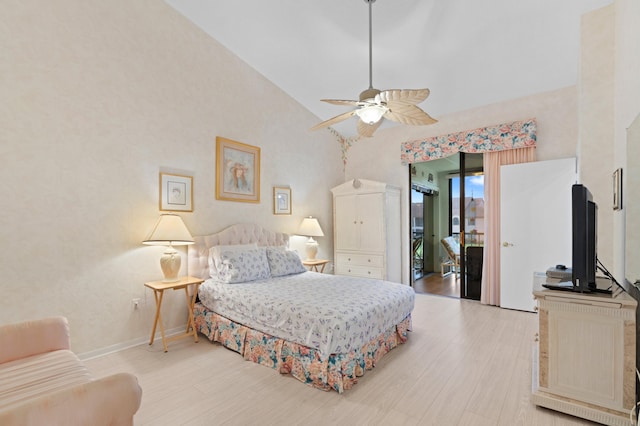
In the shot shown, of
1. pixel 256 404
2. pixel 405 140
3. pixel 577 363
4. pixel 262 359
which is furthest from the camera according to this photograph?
pixel 405 140

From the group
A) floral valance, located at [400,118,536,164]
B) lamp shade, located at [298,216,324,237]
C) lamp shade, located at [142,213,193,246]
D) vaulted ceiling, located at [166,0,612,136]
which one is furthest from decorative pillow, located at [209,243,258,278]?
floral valance, located at [400,118,536,164]

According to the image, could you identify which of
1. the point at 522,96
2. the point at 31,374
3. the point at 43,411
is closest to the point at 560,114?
the point at 522,96

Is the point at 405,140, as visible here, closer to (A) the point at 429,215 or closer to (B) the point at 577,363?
(A) the point at 429,215

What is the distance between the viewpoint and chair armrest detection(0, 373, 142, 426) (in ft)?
3.09

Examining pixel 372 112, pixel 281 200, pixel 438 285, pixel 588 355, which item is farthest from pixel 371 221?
pixel 588 355

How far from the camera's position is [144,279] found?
3.15 m

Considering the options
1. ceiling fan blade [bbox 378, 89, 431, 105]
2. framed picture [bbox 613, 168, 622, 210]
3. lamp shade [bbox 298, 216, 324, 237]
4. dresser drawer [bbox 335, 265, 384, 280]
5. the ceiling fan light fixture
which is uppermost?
ceiling fan blade [bbox 378, 89, 431, 105]

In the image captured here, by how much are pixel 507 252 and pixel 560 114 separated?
1879mm

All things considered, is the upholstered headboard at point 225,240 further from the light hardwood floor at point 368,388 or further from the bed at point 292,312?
the light hardwood floor at point 368,388

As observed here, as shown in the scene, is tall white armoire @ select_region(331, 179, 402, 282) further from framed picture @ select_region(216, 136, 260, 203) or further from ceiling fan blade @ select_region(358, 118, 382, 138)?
ceiling fan blade @ select_region(358, 118, 382, 138)

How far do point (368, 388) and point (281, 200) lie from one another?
297 centimetres

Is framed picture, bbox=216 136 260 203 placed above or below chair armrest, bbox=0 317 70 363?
above

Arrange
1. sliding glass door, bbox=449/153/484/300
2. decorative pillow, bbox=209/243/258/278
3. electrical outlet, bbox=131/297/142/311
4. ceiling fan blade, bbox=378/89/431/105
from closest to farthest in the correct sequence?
ceiling fan blade, bbox=378/89/431/105 → electrical outlet, bbox=131/297/142/311 → decorative pillow, bbox=209/243/258/278 → sliding glass door, bbox=449/153/484/300

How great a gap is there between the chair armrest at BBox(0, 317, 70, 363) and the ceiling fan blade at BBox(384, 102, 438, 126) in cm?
279
